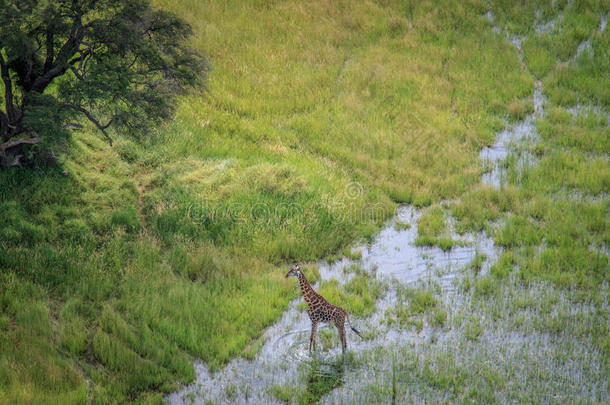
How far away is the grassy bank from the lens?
1378 cm

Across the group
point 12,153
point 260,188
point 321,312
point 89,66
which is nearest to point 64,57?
point 89,66

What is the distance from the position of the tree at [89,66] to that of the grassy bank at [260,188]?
153 cm

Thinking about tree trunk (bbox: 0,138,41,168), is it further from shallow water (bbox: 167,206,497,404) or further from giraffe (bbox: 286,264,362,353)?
giraffe (bbox: 286,264,362,353)

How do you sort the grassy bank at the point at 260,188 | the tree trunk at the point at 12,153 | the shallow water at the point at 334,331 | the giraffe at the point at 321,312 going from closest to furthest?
the shallow water at the point at 334,331 → the giraffe at the point at 321,312 → the grassy bank at the point at 260,188 → the tree trunk at the point at 12,153

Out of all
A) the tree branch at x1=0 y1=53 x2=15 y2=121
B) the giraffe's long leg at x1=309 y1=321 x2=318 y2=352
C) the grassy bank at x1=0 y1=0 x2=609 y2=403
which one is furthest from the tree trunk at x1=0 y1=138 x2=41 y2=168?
the giraffe's long leg at x1=309 y1=321 x2=318 y2=352

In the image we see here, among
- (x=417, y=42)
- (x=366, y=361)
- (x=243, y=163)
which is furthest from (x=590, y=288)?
(x=417, y=42)

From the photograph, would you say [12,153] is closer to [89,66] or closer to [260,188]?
[89,66]

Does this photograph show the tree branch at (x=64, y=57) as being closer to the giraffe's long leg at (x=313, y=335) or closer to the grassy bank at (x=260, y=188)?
the grassy bank at (x=260, y=188)

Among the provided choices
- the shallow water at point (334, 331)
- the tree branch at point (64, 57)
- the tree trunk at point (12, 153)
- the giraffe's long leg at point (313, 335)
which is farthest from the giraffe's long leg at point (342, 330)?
the tree branch at point (64, 57)

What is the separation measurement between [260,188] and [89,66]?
595 centimetres

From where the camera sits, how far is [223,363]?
13086 millimetres

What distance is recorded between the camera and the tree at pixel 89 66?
626 inches

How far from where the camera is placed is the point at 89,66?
55.4ft

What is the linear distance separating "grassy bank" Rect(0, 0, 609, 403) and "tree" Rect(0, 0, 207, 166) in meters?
1.53
